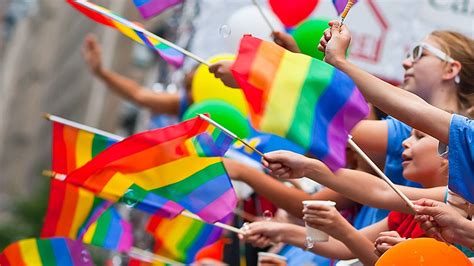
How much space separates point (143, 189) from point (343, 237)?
1.30 metres

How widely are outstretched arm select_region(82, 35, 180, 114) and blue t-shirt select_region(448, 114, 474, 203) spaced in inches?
180

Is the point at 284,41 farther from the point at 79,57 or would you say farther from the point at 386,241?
the point at 79,57

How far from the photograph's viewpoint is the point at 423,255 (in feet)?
16.3

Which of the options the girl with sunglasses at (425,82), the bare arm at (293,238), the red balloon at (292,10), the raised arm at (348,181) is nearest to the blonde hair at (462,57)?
the girl with sunglasses at (425,82)

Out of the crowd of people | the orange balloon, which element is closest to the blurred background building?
the crowd of people

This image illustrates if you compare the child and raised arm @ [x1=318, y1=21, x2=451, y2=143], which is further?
the child

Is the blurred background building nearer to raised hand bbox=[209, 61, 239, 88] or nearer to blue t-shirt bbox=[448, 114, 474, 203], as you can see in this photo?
raised hand bbox=[209, 61, 239, 88]

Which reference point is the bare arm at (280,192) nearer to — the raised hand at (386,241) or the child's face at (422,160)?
the child's face at (422,160)

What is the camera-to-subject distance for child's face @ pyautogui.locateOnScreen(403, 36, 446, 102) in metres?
6.48

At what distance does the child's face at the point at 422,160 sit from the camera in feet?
19.9

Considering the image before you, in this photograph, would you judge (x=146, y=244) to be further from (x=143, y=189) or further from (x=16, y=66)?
(x=16, y=66)

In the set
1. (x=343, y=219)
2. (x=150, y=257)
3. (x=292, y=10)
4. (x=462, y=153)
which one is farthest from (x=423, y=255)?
(x=150, y=257)

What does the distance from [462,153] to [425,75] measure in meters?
1.45

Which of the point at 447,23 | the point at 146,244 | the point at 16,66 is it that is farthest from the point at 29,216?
the point at 447,23
